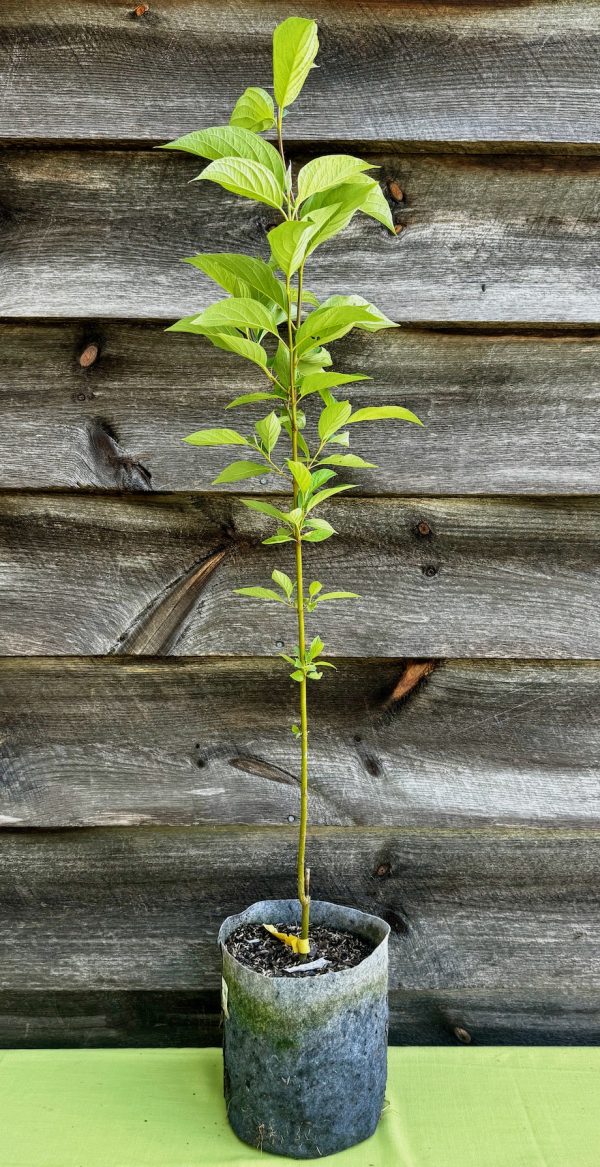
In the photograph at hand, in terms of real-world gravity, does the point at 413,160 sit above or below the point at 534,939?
above

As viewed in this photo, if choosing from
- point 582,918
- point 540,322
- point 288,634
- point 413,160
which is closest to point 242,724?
point 288,634

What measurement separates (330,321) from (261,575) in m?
0.37

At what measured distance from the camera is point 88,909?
1.09 metres

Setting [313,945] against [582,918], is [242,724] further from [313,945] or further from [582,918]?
[582,918]

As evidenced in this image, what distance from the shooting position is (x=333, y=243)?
1.02m

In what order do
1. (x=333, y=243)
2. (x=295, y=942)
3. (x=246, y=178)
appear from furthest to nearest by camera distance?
(x=333, y=243) → (x=295, y=942) → (x=246, y=178)

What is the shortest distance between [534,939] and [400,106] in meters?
1.02

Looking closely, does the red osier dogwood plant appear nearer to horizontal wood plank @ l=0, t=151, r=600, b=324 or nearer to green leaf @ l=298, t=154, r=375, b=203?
green leaf @ l=298, t=154, r=375, b=203

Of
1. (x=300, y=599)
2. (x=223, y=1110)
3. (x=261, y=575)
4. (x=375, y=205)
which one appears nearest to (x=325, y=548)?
(x=261, y=575)

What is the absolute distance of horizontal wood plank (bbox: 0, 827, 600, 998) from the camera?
1087mm

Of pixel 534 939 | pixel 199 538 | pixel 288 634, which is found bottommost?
pixel 534 939

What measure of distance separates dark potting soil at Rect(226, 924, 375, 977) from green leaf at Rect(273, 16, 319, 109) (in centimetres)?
80

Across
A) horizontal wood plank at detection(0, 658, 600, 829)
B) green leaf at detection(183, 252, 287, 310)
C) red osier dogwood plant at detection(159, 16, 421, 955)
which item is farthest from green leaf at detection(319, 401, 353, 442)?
horizontal wood plank at detection(0, 658, 600, 829)

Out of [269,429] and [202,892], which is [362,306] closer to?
[269,429]
